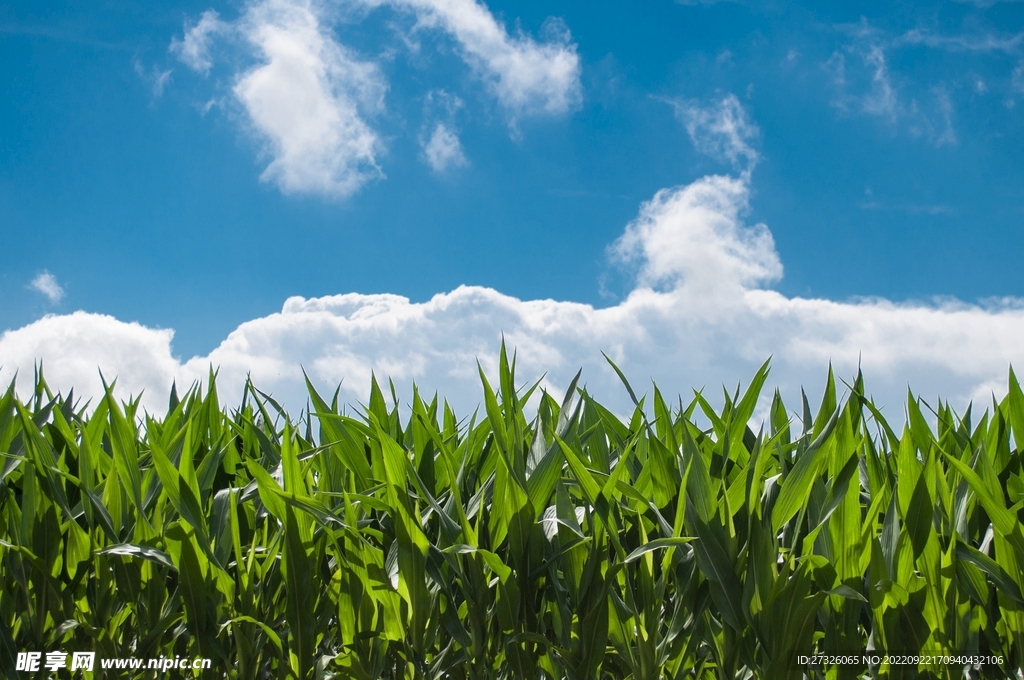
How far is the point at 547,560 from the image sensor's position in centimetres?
136

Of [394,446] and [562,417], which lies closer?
[394,446]

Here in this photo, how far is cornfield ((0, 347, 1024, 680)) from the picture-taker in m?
1.32

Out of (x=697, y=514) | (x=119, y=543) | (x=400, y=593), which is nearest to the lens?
(x=697, y=514)

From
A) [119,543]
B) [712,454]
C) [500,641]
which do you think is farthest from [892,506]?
[119,543]

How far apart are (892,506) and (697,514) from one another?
1.26 feet

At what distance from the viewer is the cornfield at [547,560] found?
132 centimetres

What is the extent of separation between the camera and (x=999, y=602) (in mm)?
1332

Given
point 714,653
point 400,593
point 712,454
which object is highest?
point 712,454

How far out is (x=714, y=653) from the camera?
53.0 inches

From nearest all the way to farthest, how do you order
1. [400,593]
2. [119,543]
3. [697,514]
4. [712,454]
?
1. [697,514]
2. [400,593]
3. [119,543]
4. [712,454]

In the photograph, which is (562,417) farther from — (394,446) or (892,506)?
(892,506)

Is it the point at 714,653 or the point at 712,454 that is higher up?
the point at 712,454

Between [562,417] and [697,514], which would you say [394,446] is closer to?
[562,417]

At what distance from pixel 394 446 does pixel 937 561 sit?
1014 mm
